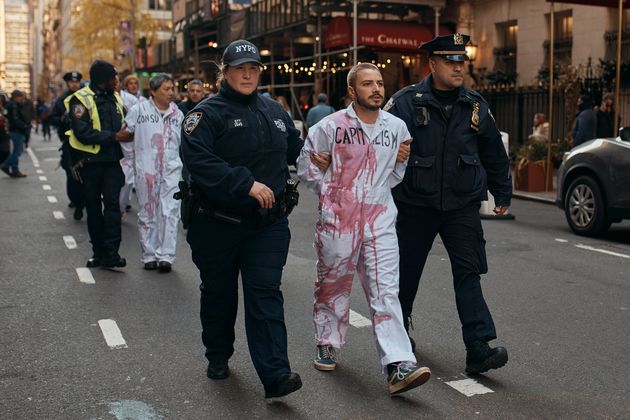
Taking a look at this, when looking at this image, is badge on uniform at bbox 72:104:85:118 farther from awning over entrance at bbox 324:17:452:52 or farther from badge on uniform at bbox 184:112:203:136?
awning over entrance at bbox 324:17:452:52

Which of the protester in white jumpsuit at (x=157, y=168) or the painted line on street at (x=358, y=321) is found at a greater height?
the protester in white jumpsuit at (x=157, y=168)

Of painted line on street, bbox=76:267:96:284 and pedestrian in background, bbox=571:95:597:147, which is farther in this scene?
pedestrian in background, bbox=571:95:597:147

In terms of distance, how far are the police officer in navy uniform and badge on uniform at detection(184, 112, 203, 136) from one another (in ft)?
3.93

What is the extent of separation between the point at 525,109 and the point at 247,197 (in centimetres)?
1793

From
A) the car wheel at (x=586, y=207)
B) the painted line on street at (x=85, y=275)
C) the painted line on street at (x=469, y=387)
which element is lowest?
the painted line on street at (x=469, y=387)

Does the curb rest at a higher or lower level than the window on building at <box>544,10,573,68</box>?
lower

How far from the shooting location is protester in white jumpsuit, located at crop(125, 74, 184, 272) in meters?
8.77

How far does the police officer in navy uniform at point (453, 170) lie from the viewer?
523 centimetres

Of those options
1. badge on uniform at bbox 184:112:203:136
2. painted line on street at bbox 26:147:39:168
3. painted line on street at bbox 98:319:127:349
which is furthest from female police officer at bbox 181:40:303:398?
painted line on street at bbox 26:147:39:168

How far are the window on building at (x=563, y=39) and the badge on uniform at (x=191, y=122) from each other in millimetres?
17698

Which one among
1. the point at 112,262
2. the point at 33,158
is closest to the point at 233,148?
the point at 112,262

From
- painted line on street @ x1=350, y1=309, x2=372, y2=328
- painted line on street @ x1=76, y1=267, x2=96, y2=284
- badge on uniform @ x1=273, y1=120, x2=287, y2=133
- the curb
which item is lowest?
painted line on street @ x1=350, y1=309, x2=372, y2=328

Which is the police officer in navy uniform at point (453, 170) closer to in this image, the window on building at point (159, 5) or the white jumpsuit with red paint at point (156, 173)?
the white jumpsuit with red paint at point (156, 173)

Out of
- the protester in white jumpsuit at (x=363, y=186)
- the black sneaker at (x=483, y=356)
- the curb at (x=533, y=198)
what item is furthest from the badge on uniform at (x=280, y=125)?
the curb at (x=533, y=198)
